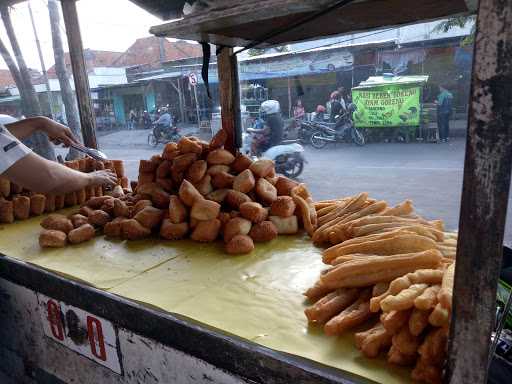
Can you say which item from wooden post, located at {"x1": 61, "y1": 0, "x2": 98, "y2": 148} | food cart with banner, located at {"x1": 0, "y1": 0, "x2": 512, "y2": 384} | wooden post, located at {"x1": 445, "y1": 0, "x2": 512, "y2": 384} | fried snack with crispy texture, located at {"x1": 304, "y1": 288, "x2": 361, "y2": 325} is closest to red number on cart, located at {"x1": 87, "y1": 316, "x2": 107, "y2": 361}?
food cart with banner, located at {"x1": 0, "y1": 0, "x2": 512, "y2": 384}

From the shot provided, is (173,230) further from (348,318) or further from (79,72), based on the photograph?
(79,72)

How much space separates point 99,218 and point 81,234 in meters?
0.21

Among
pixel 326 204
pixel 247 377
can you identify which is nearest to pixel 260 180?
pixel 326 204

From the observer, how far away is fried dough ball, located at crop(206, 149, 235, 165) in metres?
2.69

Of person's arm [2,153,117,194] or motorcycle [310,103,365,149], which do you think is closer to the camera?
person's arm [2,153,117,194]

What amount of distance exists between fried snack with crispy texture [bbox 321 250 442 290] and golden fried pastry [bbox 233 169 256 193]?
101 centimetres

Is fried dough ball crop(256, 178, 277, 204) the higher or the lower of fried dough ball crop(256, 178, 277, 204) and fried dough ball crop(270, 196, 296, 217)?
the higher

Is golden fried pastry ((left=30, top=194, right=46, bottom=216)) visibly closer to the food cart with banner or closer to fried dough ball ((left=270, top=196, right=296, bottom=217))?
the food cart with banner

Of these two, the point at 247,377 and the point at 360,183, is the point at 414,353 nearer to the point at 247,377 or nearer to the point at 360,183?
the point at 247,377

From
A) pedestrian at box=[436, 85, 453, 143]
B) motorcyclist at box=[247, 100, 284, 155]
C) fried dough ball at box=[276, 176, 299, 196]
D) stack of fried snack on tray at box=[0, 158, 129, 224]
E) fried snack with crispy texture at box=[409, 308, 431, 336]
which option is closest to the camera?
fried snack with crispy texture at box=[409, 308, 431, 336]

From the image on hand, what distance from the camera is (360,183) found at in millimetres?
7051

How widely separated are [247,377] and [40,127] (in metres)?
3.21

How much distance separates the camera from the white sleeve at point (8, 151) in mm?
2350

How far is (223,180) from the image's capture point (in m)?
2.60
